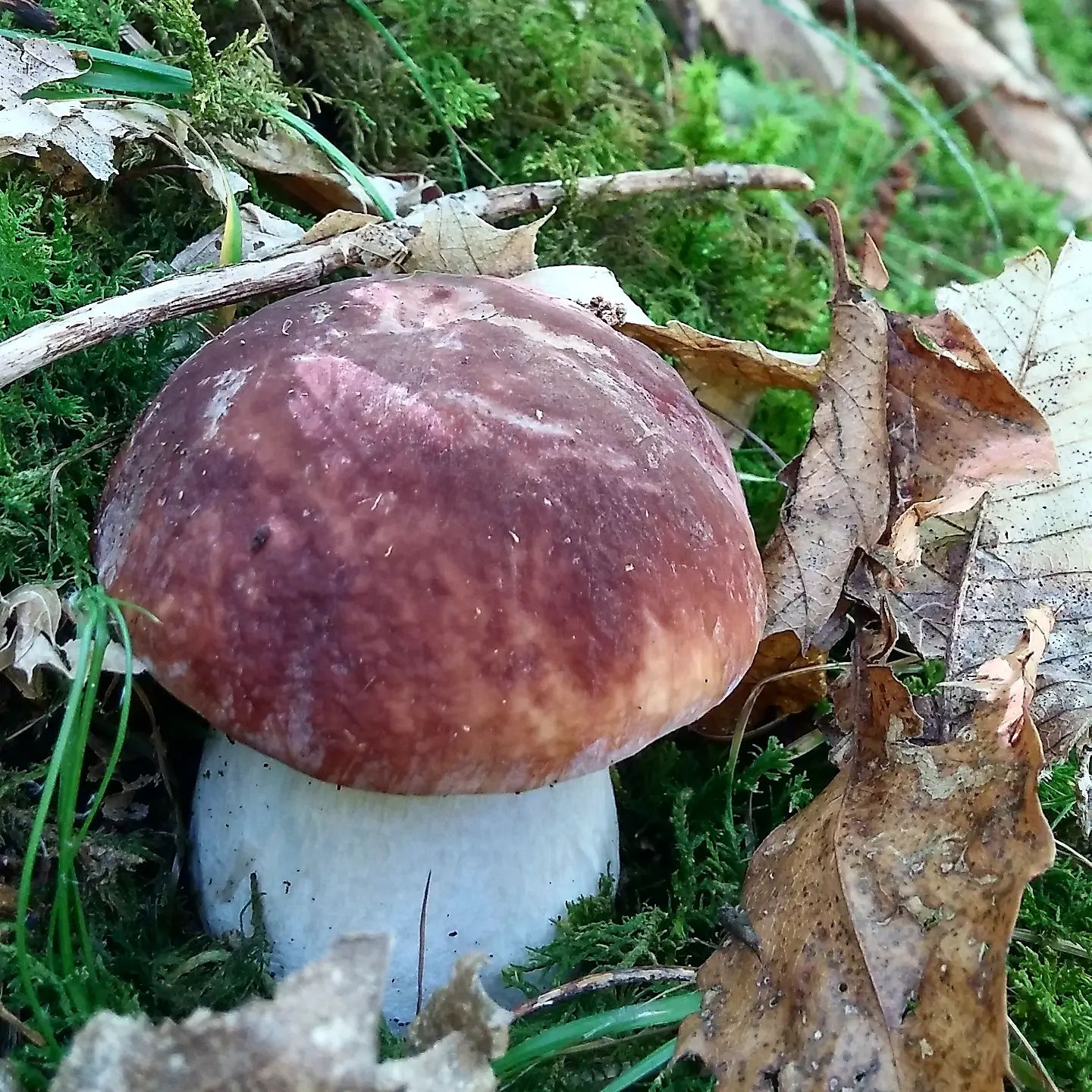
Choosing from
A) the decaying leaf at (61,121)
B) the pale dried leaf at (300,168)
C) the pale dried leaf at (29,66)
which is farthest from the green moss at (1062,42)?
the pale dried leaf at (29,66)

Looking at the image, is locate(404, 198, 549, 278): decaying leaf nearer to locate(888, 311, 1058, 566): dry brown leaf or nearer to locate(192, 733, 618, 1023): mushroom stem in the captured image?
locate(888, 311, 1058, 566): dry brown leaf

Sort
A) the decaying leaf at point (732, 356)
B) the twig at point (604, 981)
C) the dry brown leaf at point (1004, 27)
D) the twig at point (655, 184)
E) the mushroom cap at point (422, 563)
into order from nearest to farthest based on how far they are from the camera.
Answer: the mushroom cap at point (422, 563) < the twig at point (604, 981) < the decaying leaf at point (732, 356) < the twig at point (655, 184) < the dry brown leaf at point (1004, 27)

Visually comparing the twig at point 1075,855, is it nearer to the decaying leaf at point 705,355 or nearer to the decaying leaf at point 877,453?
the decaying leaf at point 877,453

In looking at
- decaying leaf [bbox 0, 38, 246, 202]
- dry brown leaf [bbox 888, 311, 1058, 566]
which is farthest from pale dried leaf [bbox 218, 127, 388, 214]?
dry brown leaf [bbox 888, 311, 1058, 566]

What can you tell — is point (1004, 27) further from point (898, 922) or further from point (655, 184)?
point (898, 922)

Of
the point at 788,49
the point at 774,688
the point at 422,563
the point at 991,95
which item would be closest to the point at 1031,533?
the point at 774,688

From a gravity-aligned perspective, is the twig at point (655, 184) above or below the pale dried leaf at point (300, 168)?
above
